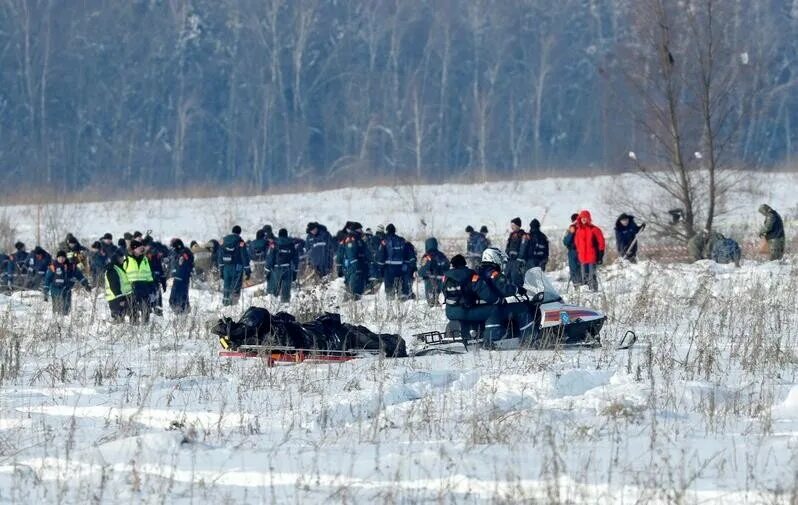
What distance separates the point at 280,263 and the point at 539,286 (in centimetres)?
1022

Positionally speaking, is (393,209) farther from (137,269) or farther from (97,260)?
(137,269)

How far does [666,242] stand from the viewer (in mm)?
30047

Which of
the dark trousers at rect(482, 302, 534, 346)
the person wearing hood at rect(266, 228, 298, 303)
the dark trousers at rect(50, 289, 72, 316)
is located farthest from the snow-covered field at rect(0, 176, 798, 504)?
the person wearing hood at rect(266, 228, 298, 303)

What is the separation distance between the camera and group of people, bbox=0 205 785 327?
19.7 meters

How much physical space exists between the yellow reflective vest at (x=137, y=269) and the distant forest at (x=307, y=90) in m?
48.8

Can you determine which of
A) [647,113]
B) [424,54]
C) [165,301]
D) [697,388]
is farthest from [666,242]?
[424,54]

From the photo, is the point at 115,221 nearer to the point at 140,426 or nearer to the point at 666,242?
the point at 666,242

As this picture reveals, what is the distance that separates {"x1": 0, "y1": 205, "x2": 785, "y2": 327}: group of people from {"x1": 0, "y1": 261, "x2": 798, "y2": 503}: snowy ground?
440 centimetres

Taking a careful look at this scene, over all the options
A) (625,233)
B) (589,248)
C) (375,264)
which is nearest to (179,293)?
(375,264)

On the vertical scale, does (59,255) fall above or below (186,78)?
below

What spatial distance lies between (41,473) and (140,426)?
4.76 feet

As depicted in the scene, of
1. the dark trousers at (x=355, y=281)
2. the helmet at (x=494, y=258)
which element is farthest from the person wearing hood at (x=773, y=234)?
the helmet at (x=494, y=258)

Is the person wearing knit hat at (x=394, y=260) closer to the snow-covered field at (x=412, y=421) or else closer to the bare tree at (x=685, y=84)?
the bare tree at (x=685, y=84)

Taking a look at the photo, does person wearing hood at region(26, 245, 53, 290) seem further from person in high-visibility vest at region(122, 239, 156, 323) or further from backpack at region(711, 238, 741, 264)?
backpack at region(711, 238, 741, 264)
